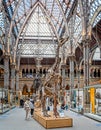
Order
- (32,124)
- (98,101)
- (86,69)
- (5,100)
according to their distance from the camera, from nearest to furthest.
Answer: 1. (32,124)
2. (98,101)
3. (86,69)
4. (5,100)

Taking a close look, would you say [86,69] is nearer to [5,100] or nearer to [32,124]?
[5,100]

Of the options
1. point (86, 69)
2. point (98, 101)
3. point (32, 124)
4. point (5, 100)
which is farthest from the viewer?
point (5, 100)

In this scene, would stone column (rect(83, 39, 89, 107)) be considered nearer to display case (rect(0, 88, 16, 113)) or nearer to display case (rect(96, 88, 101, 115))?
display case (rect(96, 88, 101, 115))

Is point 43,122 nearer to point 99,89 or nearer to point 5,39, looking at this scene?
point 99,89

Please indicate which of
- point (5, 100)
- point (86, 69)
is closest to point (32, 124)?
point (86, 69)

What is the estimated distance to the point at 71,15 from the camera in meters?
48.8

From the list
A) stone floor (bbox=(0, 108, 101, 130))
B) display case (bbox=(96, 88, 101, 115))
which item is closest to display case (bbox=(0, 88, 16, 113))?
stone floor (bbox=(0, 108, 101, 130))

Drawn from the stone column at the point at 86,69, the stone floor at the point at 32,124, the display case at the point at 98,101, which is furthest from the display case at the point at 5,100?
the display case at the point at 98,101

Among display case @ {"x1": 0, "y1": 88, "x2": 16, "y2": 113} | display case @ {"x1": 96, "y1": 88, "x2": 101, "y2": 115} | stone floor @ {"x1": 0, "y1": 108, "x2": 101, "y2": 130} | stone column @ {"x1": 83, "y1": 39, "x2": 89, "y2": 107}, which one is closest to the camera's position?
stone floor @ {"x1": 0, "y1": 108, "x2": 101, "y2": 130}

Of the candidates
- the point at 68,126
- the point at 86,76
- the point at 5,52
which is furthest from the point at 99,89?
the point at 5,52

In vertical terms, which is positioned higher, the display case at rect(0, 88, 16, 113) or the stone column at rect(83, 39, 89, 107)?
the stone column at rect(83, 39, 89, 107)

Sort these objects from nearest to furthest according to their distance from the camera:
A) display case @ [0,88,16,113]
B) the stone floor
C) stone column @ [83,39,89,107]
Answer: the stone floor → display case @ [0,88,16,113] → stone column @ [83,39,89,107]

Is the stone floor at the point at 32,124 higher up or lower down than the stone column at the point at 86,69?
lower down

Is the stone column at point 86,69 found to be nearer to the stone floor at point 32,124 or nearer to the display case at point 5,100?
the stone floor at point 32,124
